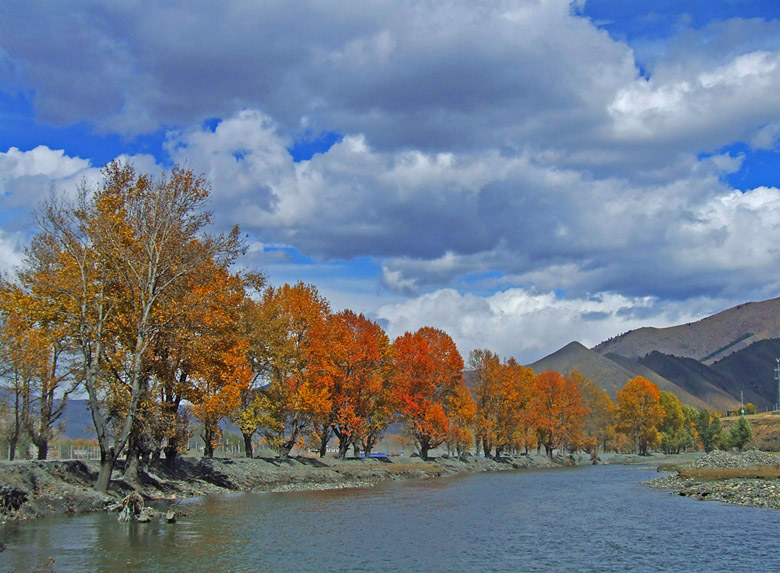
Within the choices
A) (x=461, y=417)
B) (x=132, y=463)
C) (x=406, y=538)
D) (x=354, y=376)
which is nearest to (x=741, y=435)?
(x=461, y=417)

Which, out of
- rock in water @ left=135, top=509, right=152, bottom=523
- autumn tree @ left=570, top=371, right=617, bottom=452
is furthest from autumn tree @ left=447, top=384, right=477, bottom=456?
autumn tree @ left=570, top=371, right=617, bottom=452

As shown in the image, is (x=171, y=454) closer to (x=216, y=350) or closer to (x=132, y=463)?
(x=132, y=463)

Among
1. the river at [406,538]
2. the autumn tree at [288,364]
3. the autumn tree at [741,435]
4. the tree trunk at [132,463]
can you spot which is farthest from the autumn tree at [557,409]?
the tree trunk at [132,463]

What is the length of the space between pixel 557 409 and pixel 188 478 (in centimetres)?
9633

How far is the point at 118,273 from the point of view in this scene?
43.4 meters

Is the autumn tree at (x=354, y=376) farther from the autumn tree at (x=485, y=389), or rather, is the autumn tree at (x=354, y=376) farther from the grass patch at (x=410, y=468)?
the autumn tree at (x=485, y=389)

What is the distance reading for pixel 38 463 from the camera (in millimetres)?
39500

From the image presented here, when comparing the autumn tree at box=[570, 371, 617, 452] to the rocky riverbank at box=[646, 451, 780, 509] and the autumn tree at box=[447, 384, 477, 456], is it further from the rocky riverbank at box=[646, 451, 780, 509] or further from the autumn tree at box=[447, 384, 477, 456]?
the rocky riverbank at box=[646, 451, 780, 509]

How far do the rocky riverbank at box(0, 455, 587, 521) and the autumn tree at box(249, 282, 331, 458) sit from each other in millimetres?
4061

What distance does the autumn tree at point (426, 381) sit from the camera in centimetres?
9431

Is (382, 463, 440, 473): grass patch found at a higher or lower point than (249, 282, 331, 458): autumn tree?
lower

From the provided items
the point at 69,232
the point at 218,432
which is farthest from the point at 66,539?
the point at 218,432

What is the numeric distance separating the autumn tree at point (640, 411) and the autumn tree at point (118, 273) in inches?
5822

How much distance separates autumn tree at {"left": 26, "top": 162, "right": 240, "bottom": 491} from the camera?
4166 cm
